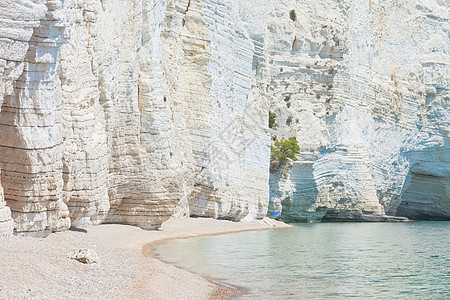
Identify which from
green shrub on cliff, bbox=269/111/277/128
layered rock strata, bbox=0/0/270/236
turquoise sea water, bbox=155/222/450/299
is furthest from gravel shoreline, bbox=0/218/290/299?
green shrub on cliff, bbox=269/111/277/128

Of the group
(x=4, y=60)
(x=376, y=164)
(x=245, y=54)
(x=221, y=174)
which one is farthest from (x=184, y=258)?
(x=376, y=164)

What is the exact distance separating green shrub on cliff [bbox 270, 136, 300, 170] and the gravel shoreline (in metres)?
21.7

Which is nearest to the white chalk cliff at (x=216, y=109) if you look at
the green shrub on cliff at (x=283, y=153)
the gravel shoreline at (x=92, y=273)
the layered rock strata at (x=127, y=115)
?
the layered rock strata at (x=127, y=115)

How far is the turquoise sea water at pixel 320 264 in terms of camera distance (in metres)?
15.5

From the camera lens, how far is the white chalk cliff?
16.5m

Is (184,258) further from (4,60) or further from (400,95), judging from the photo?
(400,95)

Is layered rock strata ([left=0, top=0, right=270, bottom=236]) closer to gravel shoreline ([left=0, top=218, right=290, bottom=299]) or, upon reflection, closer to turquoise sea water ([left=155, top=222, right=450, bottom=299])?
gravel shoreline ([left=0, top=218, right=290, bottom=299])

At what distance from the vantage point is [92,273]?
13484mm

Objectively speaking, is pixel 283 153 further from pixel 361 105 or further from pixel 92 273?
pixel 92 273

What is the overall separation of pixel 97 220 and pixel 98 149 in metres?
3.04

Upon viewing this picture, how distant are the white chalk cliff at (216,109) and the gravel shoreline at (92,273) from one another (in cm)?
88

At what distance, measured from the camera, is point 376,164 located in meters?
50.2

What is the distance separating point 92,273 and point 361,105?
125ft

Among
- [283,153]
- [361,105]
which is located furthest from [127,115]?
[361,105]
